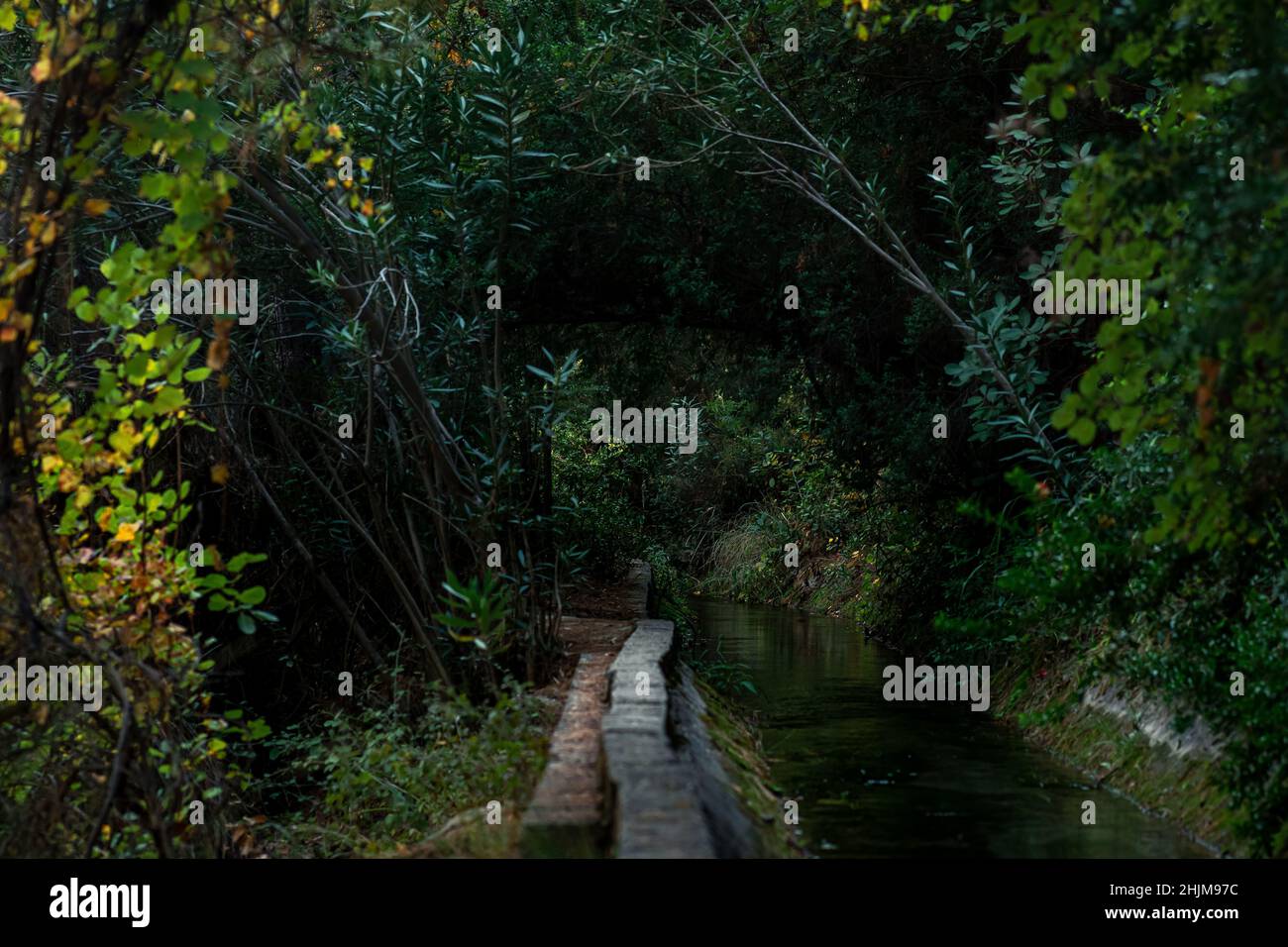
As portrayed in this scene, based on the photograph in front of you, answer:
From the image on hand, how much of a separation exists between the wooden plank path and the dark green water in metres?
1.18

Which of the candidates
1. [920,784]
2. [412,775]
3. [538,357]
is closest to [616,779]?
[412,775]

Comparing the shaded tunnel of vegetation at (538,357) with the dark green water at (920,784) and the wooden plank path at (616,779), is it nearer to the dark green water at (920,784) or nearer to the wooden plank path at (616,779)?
the wooden plank path at (616,779)

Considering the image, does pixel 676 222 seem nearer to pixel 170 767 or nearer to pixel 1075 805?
pixel 1075 805

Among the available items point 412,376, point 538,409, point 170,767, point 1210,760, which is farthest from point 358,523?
point 1210,760

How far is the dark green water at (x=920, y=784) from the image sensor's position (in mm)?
Answer: 7344

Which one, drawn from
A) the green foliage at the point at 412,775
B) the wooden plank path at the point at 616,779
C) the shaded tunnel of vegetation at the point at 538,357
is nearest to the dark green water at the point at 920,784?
the shaded tunnel of vegetation at the point at 538,357

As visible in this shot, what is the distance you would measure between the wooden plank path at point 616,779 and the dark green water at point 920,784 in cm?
118

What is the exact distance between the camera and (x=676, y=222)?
43.7 feet

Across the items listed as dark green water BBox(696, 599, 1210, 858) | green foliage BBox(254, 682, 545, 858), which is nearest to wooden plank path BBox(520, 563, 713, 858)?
green foliage BBox(254, 682, 545, 858)

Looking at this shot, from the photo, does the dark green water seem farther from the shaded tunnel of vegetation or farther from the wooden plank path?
the wooden plank path

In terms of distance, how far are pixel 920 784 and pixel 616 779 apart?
12.8ft

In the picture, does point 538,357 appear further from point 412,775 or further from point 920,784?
point 412,775

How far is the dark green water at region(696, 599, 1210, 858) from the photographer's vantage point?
7.34m

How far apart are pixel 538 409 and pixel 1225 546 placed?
5.83 m
